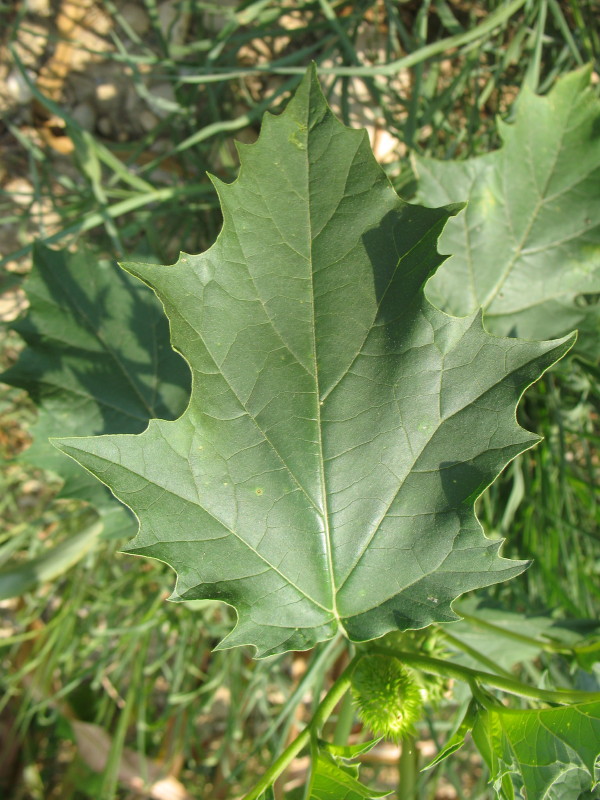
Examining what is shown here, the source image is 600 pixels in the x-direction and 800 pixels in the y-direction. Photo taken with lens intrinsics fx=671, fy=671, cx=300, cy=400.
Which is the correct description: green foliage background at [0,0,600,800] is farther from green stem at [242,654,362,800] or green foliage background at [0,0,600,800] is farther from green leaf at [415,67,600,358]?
green stem at [242,654,362,800]

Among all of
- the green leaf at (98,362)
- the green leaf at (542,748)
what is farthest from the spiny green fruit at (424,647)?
the green leaf at (98,362)

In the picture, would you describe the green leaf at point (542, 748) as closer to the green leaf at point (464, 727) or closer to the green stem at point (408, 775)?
the green leaf at point (464, 727)

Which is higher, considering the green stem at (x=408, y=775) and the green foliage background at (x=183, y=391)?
the green foliage background at (x=183, y=391)

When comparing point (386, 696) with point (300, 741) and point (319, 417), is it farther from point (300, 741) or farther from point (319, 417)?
point (319, 417)

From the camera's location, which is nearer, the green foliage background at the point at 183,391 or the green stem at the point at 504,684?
the green stem at the point at 504,684

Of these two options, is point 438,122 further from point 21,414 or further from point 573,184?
point 21,414

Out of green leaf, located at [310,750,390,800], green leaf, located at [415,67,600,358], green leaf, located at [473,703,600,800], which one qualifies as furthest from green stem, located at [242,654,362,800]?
green leaf, located at [415,67,600,358]

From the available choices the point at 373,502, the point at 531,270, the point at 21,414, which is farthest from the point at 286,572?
the point at 21,414
